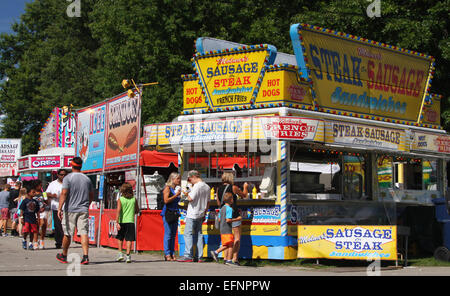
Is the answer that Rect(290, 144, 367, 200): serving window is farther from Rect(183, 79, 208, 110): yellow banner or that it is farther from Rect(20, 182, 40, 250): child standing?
Rect(20, 182, 40, 250): child standing

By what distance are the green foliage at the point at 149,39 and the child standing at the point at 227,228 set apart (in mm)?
11362

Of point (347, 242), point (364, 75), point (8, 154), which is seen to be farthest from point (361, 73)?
point (8, 154)

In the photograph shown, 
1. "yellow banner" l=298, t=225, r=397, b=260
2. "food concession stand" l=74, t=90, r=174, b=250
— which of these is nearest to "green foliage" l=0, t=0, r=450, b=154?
"food concession stand" l=74, t=90, r=174, b=250

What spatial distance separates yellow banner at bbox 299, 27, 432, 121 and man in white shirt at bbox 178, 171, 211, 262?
3474mm

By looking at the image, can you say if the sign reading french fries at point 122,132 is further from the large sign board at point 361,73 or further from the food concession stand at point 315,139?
the large sign board at point 361,73

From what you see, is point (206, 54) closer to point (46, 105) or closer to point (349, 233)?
point (349, 233)

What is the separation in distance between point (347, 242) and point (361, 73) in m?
5.03

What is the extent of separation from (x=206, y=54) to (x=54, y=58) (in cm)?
3047

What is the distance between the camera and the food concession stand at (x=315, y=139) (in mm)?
13477

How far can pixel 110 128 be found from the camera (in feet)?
59.3

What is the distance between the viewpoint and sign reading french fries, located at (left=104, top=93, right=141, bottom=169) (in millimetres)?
16297

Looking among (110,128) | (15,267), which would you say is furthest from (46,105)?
(15,267)

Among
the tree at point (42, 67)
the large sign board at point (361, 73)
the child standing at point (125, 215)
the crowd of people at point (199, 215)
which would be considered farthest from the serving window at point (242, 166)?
the tree at point (42, 67)

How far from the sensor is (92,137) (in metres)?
19.5
